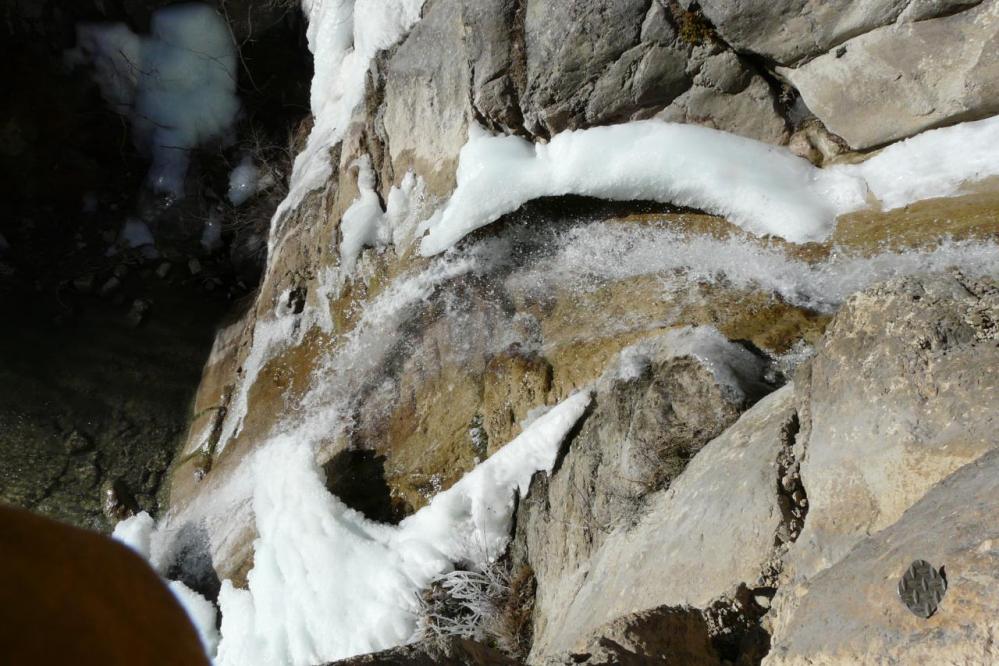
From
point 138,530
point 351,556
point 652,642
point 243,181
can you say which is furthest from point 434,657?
point 243,181

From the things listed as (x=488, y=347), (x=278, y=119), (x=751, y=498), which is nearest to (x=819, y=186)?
(x=488, y=347)

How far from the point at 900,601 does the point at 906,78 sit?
9.37 ft

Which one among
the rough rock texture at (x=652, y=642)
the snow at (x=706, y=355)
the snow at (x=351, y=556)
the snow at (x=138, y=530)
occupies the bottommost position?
the snow at (x=138, y=530)

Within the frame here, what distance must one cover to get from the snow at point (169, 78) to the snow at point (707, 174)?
439cm

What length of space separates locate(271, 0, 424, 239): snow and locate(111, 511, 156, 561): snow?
250 cm

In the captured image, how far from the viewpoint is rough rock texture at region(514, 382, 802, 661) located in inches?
83.2

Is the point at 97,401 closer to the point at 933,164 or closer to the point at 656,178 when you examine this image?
the point at 656,178

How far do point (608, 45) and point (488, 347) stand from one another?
1.75 meters

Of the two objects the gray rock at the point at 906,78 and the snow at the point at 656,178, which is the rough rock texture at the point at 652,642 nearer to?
the snow at the point at 656,178

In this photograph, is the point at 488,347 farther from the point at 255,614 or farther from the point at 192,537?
the point at 192,537

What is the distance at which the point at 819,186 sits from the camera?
3822 mm

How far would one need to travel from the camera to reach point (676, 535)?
2.41m

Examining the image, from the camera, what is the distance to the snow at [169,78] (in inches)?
293

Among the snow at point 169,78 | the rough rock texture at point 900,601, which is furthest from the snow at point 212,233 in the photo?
the rough rock texture at point 900,601
